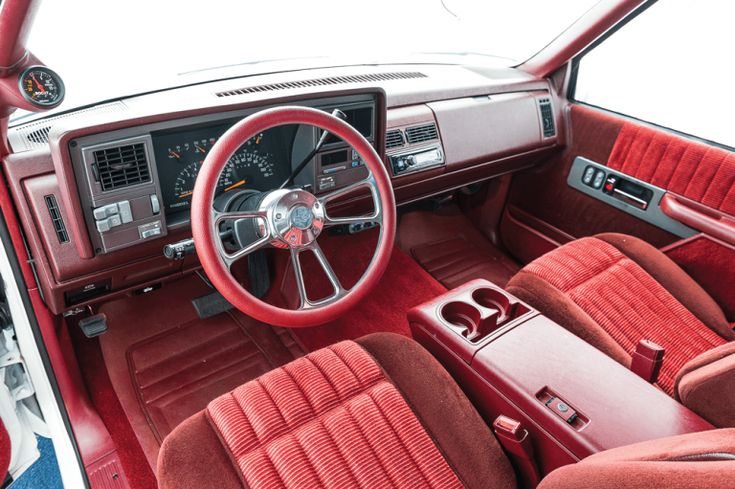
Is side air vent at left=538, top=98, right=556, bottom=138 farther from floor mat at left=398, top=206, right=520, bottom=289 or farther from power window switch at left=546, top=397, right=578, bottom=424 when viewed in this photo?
power window switch at left=546, top=397, right=578, bottom=424

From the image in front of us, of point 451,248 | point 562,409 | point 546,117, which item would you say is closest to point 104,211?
point 562,409

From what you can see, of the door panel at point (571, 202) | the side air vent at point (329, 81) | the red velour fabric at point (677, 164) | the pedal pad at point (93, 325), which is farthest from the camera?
the door panel at point (571, 202)

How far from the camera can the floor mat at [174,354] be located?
6.12 feet

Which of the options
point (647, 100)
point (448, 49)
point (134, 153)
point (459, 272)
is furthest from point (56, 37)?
point (647, 100)

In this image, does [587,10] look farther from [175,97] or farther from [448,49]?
[175,97]

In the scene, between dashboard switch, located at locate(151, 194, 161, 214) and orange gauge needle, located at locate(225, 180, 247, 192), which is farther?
Result: orange gauge needle, located at locate(225, 180, 247, 192)

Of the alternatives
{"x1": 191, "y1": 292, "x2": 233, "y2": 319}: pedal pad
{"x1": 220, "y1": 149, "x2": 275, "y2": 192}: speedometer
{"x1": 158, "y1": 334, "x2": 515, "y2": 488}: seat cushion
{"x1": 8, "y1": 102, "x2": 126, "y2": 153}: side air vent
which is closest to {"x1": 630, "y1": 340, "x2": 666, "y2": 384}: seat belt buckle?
{"x1": 158, "y1": 334, "x2": 515, "y2": 488}: seat cushion

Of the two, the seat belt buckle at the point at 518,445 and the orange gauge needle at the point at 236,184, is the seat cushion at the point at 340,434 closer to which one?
the seat belt buckle at the point at 518,445

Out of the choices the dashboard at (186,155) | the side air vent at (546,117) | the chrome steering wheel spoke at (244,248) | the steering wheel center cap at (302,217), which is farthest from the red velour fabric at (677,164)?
the chrome steering wheel spoke at (244,248)

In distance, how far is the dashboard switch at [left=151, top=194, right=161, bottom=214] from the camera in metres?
1.48

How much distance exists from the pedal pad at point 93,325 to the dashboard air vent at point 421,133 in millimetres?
1295

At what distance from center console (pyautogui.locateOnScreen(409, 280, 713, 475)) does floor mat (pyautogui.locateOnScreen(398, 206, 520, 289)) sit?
1026mm

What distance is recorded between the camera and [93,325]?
1.91m

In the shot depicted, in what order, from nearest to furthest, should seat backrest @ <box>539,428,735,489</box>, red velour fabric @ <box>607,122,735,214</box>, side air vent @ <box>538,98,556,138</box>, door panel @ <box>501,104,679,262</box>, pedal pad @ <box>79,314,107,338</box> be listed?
seat backrest @ <box>539,428,735,489</box> < pedal pad @ <box>79,314,107,338</box> < red velour fabric @ <box>607,122,735,214</box> < door panel @ <box>501,104,679,262</box> < side air vent @ <box>538,98,556,138</box>
